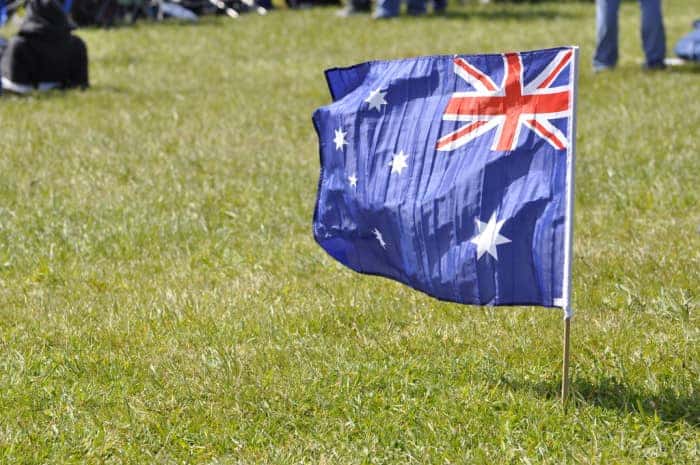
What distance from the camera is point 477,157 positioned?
4.71 meters

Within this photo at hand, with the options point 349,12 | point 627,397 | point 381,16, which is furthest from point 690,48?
point 627,397

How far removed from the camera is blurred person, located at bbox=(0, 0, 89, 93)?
1244 centimetres

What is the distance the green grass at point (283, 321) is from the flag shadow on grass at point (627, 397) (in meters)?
0.01

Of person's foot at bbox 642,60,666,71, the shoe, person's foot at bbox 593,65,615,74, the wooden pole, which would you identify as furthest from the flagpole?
the shoe

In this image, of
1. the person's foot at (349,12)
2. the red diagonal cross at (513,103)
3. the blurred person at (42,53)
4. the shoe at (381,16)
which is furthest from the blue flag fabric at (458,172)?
the person's foot at (349,12)

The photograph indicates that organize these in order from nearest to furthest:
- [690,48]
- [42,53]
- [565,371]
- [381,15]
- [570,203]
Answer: [570,203] → [565,371] → [42,53] → [690,48] → [381,15]

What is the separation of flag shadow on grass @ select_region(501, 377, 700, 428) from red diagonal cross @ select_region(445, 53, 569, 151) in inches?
42.7

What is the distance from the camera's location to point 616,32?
1298cm

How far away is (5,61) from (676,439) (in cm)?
1005

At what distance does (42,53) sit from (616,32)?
6368 mm

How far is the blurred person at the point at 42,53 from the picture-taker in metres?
12.4

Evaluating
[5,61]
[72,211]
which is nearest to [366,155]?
[72,211]

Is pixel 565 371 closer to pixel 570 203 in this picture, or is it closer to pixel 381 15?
pixel 570 203

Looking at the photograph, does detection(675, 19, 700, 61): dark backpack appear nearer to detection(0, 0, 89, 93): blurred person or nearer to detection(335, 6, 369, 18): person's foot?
detection(0, 0, 89, 93): blurred person
